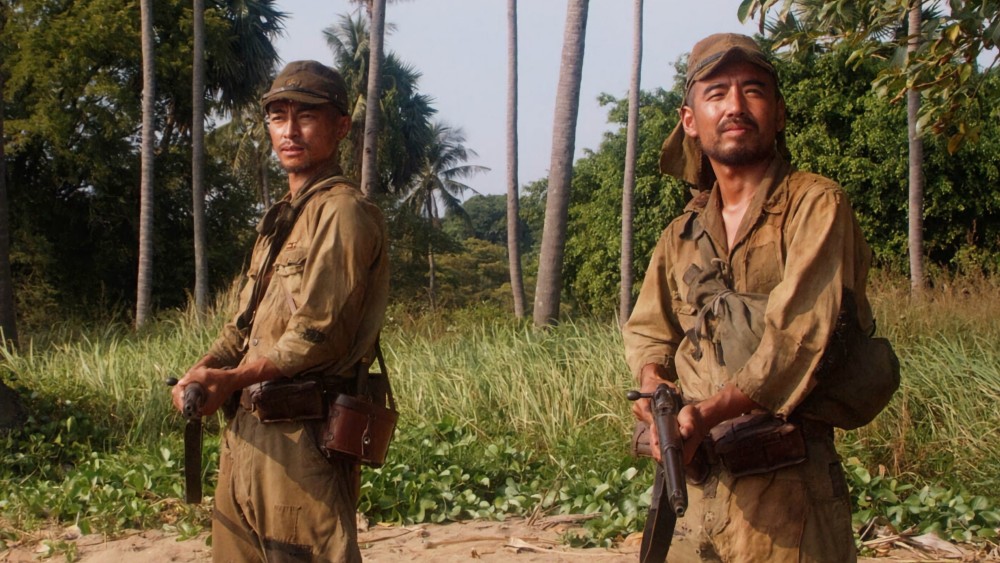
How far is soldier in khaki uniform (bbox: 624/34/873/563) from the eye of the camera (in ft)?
7.67

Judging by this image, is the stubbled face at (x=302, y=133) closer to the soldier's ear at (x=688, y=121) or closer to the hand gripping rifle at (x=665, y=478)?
the soldier's ear at (x=688, y=121)

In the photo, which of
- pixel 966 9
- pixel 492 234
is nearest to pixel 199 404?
pixel 966 9

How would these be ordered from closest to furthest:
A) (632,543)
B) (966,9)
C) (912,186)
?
(966,9) < (632,543) < (912,186)

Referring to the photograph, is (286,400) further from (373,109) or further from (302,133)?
(373,109)

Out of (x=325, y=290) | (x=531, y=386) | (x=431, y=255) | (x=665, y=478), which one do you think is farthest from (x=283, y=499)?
(x=431, y=255)

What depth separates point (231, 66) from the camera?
25.1 meters

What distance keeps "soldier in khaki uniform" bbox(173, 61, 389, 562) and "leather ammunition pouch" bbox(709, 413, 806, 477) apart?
1195 mm

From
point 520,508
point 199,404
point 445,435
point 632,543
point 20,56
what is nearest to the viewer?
point 199,404

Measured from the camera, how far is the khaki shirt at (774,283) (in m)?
2.32

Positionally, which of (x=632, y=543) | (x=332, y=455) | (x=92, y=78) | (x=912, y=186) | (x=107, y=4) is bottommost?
(x=632, y=543)

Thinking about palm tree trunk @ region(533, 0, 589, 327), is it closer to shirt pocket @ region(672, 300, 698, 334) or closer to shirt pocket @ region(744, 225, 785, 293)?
shirt pocket @ region(672, 300, 698, 334)

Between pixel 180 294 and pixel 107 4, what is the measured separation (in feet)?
21.7

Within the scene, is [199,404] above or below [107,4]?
below

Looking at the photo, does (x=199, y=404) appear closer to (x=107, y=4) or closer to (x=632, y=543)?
(x=632, y=543)
